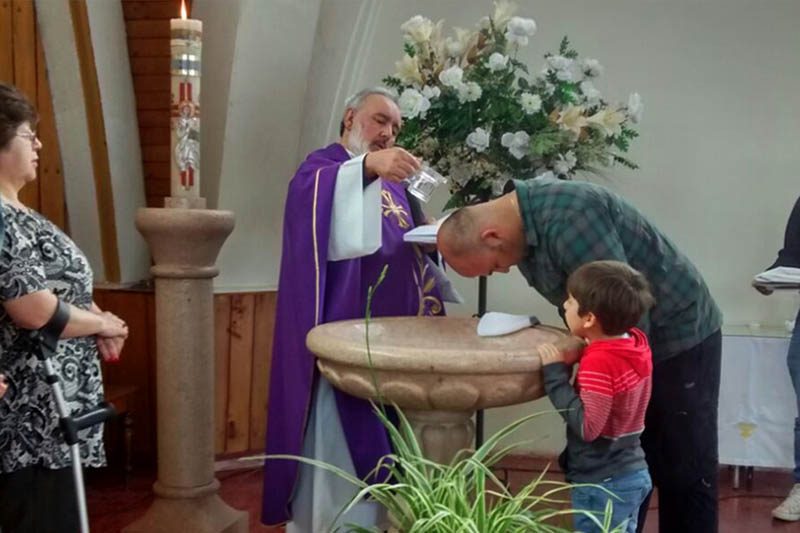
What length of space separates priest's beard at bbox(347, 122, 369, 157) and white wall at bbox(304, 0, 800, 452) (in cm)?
141

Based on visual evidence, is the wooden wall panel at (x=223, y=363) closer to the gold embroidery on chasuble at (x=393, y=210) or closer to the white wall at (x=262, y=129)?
the white wall at (x=262, y=129)

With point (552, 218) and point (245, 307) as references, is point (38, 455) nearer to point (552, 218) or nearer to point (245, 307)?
point (552, 218)

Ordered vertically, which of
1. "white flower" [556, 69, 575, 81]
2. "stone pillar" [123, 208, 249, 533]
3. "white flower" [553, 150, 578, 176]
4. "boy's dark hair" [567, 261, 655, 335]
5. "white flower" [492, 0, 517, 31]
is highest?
"white flower" [492, 0, 517, 31]

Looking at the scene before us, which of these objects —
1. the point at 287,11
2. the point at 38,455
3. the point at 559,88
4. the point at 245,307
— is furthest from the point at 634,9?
the point at 38,455

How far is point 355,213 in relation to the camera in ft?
8.24

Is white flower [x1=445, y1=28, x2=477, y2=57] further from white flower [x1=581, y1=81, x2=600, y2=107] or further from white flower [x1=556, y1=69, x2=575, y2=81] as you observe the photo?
white flower [x1=581, y1=81, x2=600, y2=107]

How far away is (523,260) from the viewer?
2031 millimetres

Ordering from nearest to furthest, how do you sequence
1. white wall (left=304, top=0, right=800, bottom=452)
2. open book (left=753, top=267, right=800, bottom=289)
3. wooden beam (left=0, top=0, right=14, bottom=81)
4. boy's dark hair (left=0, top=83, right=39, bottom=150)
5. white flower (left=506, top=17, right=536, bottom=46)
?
1. boy's dark hair (left=0, top=83, right=39, bottom=150)
2. white flower (left=506, top=17, right=536, bottom=46)
3. open book (left=753, top=267, right=800, bottom=289)
4. wooden beam (left=0, top=0, right=14, bottom=81)
5. white wall (left=304, top=0, right=800, bottom=452)

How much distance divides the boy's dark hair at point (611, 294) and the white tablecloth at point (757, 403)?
7.45 feet

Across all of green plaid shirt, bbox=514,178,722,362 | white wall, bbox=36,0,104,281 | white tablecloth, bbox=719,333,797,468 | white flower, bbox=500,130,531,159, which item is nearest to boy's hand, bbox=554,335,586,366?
green plaid shirt, bbox=514,178,722,362

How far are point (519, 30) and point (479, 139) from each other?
43 cm

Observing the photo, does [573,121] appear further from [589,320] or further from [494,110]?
[589,320]

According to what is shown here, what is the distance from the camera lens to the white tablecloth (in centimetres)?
378

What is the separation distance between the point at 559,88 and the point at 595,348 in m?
1.61
